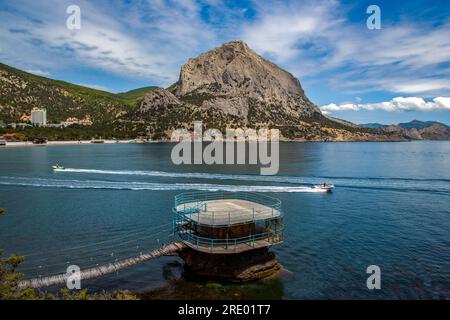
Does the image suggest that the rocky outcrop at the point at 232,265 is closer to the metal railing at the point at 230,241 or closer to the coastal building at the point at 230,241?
the coastal building at the point at 230,241

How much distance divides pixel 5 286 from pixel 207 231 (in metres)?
15.7

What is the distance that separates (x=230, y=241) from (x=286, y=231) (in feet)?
62.8

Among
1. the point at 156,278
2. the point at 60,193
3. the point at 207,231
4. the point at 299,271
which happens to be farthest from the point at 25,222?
the point at 299,271

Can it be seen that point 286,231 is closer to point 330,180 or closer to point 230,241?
point 230,241

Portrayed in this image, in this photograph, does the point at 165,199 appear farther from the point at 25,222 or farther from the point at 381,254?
the point at 381,254

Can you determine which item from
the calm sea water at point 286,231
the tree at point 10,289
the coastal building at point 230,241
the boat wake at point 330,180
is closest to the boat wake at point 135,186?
the calm sea water at point 286,231

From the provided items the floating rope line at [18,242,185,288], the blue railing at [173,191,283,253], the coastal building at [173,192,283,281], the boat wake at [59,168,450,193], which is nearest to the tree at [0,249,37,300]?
the floating rope line at [18,242,185,288]

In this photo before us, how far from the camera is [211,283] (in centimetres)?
3098

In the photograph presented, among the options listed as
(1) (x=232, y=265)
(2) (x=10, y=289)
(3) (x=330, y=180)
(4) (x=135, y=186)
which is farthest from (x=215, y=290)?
(3) (x=330, y=180)

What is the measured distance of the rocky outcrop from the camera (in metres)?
31.0

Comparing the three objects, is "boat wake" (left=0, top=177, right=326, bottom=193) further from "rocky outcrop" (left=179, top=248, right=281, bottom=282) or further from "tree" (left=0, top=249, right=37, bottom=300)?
"tree" (left=0, top=249, right=37, bottom=300)

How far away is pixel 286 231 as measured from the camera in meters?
48.0

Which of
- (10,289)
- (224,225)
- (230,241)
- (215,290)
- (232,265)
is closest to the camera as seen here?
(10,289)
